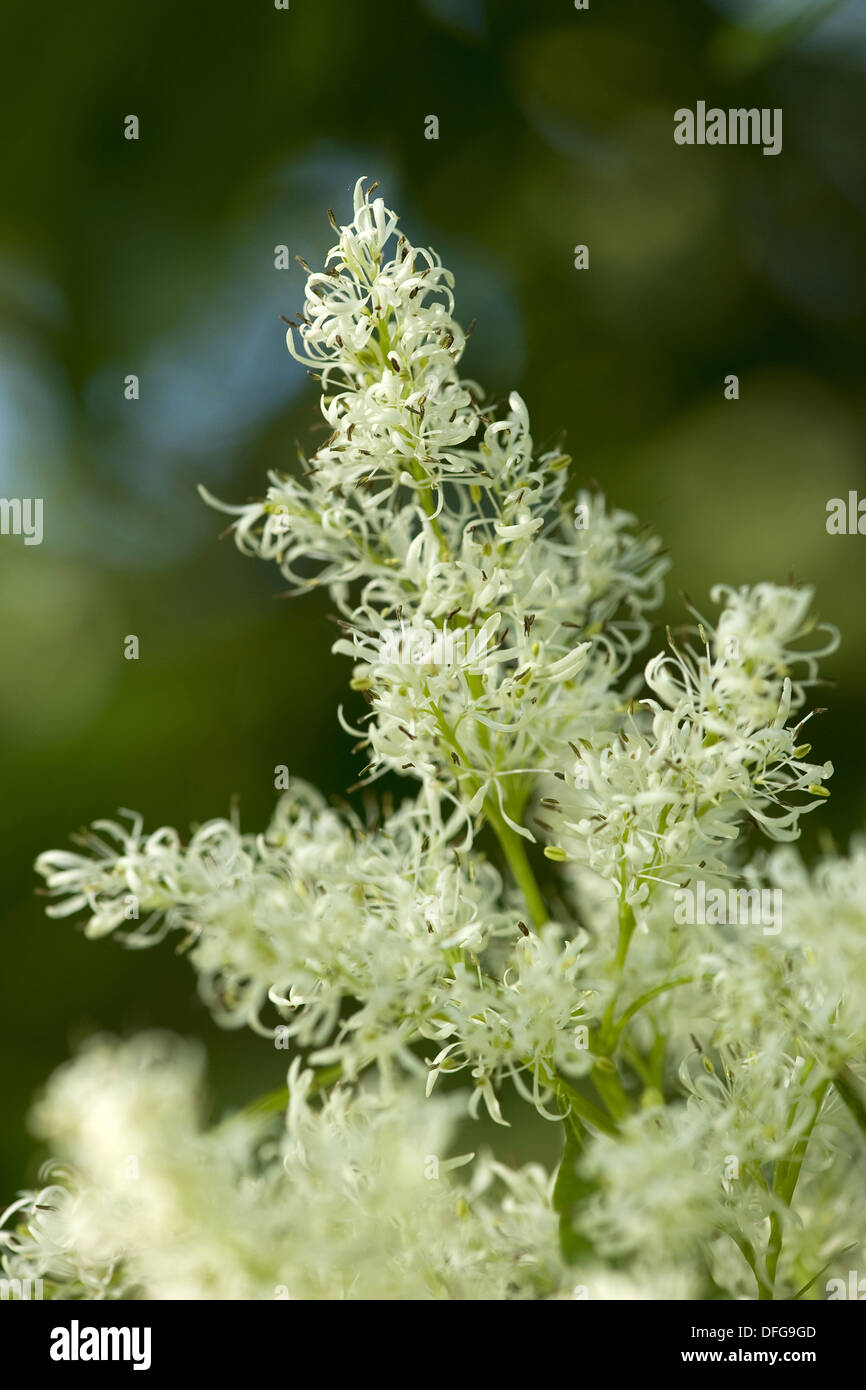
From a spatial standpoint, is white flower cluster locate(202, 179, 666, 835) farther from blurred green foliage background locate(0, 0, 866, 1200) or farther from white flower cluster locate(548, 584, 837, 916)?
blurred green foliage background locate(0, 0, 866, 1200)

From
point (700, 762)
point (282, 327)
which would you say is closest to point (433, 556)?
point (700, 762)

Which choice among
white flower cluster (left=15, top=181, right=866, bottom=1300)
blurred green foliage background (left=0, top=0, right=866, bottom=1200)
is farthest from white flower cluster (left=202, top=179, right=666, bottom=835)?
blurred green foliage background (left=0, top=0, right=866, bottom=1200)

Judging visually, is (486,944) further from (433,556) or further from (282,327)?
(282,327)

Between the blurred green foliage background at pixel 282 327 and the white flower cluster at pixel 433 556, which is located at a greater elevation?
the blurred green foliage background at pixel 282 327

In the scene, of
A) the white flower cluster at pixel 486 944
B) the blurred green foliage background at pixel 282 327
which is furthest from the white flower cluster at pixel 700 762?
the blurred green foliage background at pixel 282 327

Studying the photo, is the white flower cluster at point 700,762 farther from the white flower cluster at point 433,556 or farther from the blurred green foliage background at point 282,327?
the blurred green foliage background at point 282,327

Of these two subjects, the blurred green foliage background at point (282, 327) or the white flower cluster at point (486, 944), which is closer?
the white flower cluster at point (486, 944)
